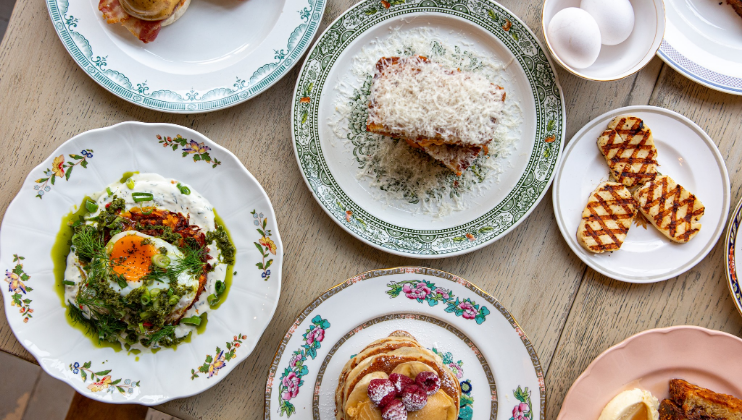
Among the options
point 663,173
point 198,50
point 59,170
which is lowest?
point 663,173

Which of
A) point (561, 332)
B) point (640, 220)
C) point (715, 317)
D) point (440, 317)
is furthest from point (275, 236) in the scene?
point (715, 317)

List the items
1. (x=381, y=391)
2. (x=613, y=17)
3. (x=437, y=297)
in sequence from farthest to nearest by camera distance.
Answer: (x=437, y=297) < (x=613, y=17) < (x=381, y=391)

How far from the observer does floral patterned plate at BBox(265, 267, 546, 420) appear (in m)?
2.41

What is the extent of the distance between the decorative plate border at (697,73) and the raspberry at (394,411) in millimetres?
2376

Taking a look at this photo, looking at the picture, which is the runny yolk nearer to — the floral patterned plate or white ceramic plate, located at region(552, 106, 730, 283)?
the floral patterned plate

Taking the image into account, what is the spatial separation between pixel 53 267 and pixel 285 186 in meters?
1.33

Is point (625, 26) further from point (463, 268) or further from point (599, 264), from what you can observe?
point (463, 268)

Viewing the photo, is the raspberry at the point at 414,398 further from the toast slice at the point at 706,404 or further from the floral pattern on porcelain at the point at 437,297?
the toast slice at the point at 706,404

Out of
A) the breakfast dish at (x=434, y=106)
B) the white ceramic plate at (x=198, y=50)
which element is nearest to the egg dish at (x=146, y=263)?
the white ceramic plate at (x=198, y=50)

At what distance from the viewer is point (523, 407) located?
245 centimetres

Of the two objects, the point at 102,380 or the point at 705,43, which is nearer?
the point at 102,380

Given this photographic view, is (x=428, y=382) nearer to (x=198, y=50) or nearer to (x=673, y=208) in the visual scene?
(x=673, y=208)

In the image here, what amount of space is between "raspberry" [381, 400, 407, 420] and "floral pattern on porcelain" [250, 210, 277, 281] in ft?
3.05

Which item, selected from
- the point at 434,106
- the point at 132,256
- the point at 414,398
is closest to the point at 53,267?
the point at 132,256
